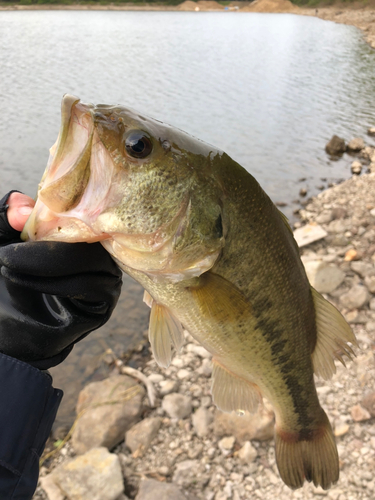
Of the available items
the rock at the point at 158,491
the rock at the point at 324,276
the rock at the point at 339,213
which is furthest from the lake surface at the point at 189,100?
the rock at the point at 324,276

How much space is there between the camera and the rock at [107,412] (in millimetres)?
3885

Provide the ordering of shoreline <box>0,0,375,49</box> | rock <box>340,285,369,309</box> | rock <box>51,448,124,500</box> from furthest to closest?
shoreline <box>0,0,375,49</box>
rock <box>340,285,369,309</box>
rock <box>51,448,124,500</box>

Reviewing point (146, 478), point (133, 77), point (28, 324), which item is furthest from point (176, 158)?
point (133, 77)

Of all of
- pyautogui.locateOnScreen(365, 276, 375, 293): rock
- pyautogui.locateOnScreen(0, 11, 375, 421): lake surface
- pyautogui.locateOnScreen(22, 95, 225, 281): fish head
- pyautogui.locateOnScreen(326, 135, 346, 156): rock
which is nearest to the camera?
pyautogui.locateOnScreen(22, 95, 225, 281): fish head

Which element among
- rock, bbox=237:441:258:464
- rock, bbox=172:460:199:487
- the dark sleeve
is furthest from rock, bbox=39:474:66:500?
the dark sleeve

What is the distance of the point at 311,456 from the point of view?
272 cm

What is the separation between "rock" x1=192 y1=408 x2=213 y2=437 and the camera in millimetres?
3871

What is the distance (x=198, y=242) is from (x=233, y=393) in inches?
49.3

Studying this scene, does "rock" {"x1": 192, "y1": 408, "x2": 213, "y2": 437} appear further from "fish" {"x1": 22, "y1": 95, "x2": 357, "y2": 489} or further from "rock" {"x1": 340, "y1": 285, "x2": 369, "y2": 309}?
"rock" {"x1": 340, "y1": 285, "x2": 369, "y2": 309}

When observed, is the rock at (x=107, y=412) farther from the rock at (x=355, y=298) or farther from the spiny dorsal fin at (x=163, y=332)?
the rock at (x=355, y=298)

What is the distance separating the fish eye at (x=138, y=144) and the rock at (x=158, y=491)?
2.72m

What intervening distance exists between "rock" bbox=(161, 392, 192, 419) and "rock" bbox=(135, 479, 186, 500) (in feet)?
2.88

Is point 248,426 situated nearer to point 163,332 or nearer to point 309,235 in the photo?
point 163,332

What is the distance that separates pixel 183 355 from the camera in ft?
16.4
